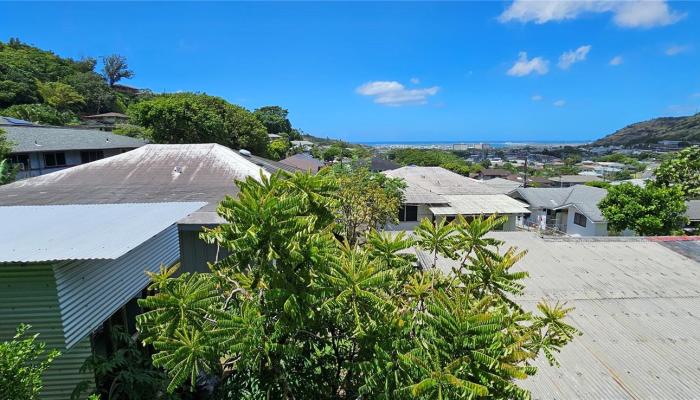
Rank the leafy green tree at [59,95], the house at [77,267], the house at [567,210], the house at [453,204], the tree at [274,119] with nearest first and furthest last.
Answer: the house at [77,267]
the house at [453,204]
the house at [567,210]
the leafy green tree at [59,95]
the tree at [274,119]

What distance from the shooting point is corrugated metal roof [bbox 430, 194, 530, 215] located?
75.8ft

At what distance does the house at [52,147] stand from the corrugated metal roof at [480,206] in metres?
29.7

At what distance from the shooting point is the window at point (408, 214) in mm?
24625

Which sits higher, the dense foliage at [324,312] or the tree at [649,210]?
the dense foliage at [324,312]

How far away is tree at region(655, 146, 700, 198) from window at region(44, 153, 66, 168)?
147ft

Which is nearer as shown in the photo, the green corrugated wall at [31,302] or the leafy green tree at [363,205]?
the green corrugated wall at [31,302]

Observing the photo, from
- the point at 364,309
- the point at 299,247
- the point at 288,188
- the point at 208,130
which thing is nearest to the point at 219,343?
the point at 299,247

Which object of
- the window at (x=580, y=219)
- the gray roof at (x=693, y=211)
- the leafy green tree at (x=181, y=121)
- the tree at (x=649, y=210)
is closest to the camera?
the tree at (x=649, y=210)

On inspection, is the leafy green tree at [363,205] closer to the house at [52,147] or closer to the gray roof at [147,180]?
the gray roof at [147,180]

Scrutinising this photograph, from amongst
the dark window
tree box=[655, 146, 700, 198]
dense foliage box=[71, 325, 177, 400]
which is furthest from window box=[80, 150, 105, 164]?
tree box=[655, 146, 700, 198]

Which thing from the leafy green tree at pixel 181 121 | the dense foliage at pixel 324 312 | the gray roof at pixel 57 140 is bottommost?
the dense foliage at pixel 324 312

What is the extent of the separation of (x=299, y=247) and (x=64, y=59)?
107 m

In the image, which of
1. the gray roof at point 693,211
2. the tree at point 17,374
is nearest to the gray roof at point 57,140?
the tree at point 17,374

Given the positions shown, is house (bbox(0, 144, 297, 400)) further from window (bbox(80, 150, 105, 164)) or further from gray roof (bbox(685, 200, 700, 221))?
gray roof (bbox(685, 200, 700, 221))
